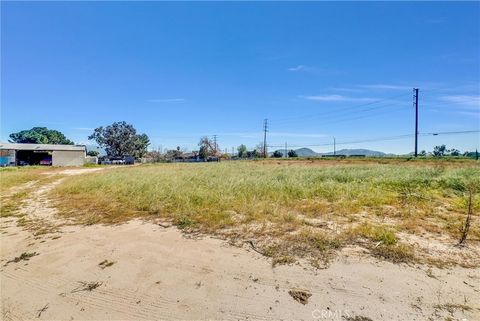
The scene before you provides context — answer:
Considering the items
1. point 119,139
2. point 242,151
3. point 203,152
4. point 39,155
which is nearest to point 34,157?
point 39,155

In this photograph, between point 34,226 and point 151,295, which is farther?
point 34,226

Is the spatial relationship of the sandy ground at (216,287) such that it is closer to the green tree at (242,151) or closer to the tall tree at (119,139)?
the tall tree at (119,139)

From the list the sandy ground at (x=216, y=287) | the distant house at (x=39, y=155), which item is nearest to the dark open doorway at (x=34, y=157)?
the distant house at (x=39, y=155)

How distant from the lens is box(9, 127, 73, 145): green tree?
6097 cm

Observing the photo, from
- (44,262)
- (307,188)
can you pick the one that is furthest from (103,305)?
(307,188)

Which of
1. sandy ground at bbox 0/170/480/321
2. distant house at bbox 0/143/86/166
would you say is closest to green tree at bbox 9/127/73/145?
distant house at bbox 0/143/86/166

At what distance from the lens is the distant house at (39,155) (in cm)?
3638

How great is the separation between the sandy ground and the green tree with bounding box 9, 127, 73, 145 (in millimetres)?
71654

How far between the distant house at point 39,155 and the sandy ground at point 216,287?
4160 cm

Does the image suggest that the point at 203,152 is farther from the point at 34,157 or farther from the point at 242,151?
the point at 34,157

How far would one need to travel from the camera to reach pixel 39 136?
61031 millimetres

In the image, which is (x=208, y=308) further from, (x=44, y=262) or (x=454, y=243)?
(x=454, y=243)

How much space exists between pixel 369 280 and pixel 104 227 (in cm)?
495

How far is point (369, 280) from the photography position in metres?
3.02
